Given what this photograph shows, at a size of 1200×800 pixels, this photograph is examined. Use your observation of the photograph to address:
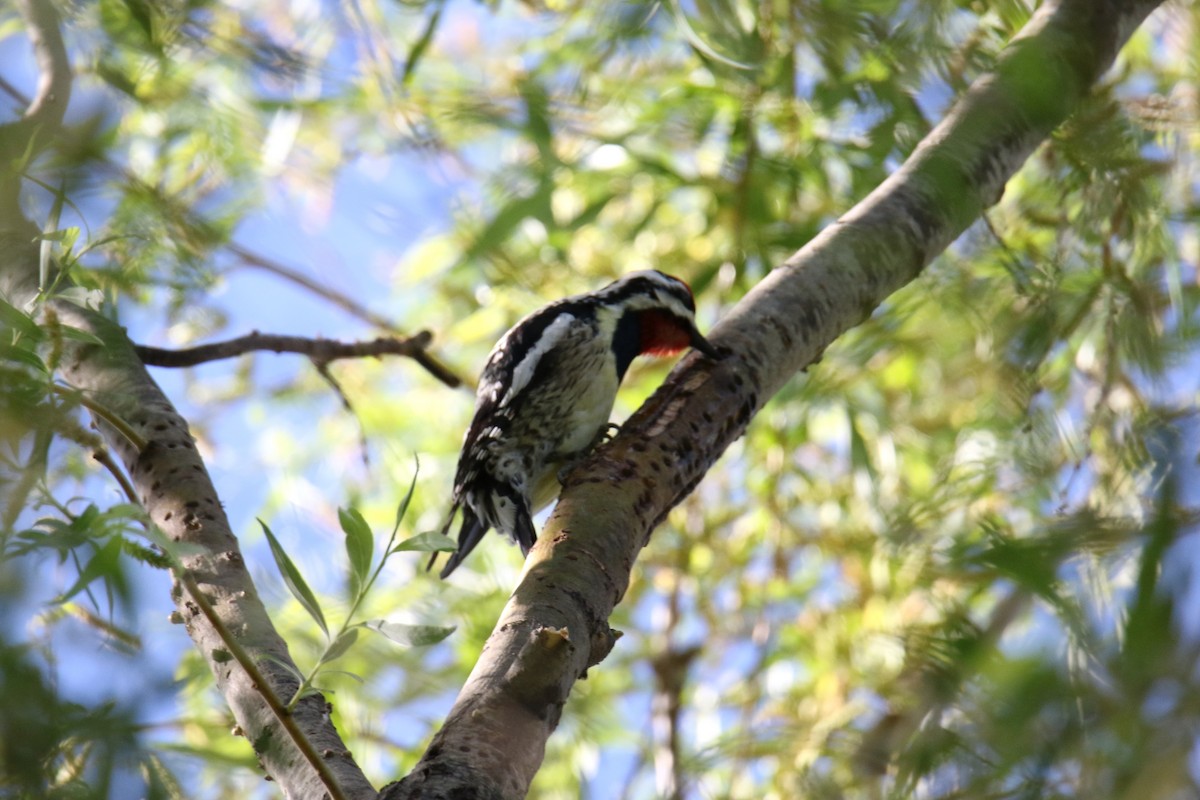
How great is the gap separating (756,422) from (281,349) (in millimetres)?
1622

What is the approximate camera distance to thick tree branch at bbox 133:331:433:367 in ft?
5.78

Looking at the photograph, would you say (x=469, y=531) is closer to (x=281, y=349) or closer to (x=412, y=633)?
(x=281, y=349)

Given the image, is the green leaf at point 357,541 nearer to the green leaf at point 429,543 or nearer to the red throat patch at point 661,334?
the green leaf at point 429,543

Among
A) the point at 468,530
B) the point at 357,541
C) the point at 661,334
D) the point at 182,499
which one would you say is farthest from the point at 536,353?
the point at 357,541

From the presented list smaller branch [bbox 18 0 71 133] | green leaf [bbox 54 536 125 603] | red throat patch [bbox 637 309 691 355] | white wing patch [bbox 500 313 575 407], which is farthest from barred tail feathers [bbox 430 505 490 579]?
green leaf [bbox 54 536 125 603]

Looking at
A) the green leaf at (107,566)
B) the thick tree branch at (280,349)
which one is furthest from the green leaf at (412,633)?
the thick tree branch at (280,349)

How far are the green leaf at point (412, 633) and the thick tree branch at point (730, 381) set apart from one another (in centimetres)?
8

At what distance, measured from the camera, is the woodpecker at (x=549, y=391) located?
103 inches

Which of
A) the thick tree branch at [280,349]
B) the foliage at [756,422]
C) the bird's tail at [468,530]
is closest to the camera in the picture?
the foliage at [756,422]

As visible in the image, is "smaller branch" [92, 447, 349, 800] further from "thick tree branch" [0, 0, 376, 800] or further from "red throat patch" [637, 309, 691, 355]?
"red throat patch" [637, 309, 691, 355]

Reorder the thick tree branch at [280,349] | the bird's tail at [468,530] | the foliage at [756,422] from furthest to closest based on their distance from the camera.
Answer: the bird's tail at [468,530], the thick tree branch at [280,349], the foliage at [756,422]

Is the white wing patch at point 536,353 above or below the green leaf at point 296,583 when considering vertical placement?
above

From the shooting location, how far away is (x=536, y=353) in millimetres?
2621

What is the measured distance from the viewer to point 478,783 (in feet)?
3.14
